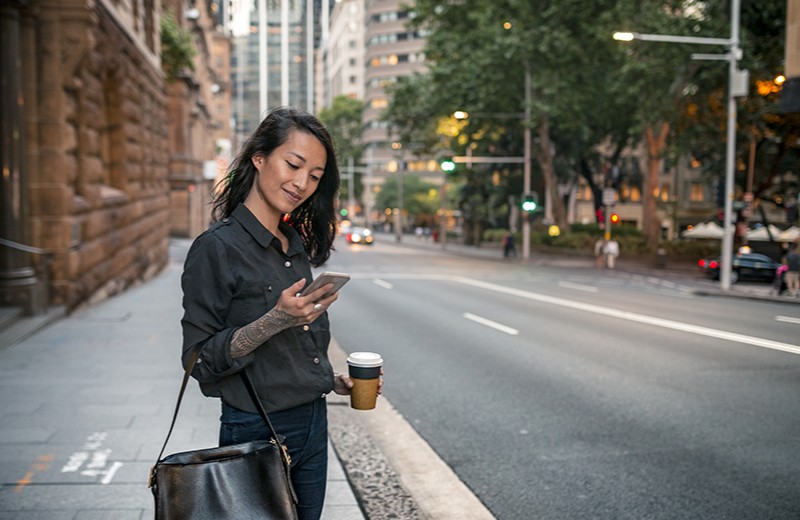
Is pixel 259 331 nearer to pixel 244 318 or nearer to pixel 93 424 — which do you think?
pixel 244 318

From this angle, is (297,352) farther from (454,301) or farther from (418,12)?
(418,12)

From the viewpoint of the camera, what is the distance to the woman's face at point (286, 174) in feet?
8.43

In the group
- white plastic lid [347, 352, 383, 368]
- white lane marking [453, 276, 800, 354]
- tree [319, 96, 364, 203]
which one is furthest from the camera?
tree [319, 96, 364, 203]

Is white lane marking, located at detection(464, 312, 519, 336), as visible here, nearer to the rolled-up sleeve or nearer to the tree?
the rolled-up sleeve

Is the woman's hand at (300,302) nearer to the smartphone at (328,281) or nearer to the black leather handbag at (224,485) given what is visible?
the smartphone at (328,281)

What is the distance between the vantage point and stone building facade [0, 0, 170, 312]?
417 inches

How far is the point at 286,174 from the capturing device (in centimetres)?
257

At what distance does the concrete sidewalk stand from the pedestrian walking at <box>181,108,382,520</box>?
5.52ft

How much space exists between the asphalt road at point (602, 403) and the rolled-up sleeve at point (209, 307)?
2664 millimetres

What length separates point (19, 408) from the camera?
6004 millimetres

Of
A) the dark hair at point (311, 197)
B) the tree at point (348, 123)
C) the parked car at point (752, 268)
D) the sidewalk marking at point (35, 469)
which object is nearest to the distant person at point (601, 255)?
the parked car at point (752, 268)

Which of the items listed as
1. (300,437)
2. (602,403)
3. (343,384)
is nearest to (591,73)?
(602,403)

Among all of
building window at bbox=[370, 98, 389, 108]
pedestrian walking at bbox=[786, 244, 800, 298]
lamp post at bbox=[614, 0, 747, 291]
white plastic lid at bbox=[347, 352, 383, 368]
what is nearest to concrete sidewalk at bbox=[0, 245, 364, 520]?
white plastic lid at bbox=[347, 352, 383, 368]

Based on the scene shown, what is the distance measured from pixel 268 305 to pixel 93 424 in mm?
3910
